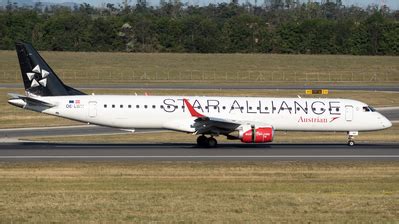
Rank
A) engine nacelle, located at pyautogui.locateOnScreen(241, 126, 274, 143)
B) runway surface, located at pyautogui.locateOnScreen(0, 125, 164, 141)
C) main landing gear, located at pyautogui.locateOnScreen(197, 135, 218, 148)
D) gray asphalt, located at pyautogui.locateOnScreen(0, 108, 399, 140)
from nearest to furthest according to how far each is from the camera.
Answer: engine nacelle, located at pyautogui.locateOnScreen(241, 126, 274, 143) < main landing gear, located at pyautogui.locateOnScreen(197, 135, 218, 148) < gray asphalt, located at pyautogui.locateOnScreen(0, 108, 399, 140) < runway surface, located at pyautogui.locateOnScreen(0, 125, 164, 141)

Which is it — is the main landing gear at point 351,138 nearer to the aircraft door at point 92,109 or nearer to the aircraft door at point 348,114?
the aircraft door at point 348,114

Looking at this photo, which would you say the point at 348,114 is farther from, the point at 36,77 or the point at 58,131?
the point at 58,131

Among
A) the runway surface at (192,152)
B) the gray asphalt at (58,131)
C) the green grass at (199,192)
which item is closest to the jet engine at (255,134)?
the runway surface at (192,152)

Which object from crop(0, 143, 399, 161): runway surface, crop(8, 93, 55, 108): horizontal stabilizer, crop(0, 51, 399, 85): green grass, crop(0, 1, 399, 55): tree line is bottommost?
crop(0, 143, 399, 161): runway surface

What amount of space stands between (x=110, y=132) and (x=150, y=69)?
67757mm

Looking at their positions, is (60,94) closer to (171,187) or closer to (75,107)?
(75,107)

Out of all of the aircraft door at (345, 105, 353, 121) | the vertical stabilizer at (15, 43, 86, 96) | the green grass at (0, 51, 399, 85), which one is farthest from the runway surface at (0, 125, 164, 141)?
the green grass at (0, 51, 399, 85)

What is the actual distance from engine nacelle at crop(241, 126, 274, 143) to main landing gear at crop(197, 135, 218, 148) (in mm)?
1989

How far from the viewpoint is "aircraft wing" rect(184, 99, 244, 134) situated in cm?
4181

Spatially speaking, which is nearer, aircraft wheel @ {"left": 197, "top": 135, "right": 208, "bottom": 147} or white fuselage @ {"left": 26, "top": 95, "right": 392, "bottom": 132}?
white fuselage @ {"left": 26, "top": 95, "right": 392, "bottom": 132}

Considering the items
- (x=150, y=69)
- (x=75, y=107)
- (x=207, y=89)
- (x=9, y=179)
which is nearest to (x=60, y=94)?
(x=75, y=107)

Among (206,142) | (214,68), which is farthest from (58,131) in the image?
(214,68)

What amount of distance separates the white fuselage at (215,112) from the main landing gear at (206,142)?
0.80 m

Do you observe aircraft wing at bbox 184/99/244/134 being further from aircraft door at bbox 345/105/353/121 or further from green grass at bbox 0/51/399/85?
green grass at bbox 0/51/399/85
